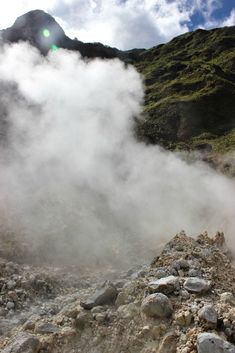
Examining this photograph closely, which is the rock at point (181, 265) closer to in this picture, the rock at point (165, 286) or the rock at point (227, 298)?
the rock at point (165, 286)

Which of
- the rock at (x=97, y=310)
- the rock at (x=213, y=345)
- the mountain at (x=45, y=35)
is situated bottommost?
the rock at (x=213, y=345)

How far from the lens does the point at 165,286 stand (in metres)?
8.38

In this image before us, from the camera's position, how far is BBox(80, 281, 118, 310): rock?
8781mm

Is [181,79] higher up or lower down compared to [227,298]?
higher up

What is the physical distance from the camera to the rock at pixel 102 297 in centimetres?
878

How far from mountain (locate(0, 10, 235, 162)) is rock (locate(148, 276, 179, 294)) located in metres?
24.3

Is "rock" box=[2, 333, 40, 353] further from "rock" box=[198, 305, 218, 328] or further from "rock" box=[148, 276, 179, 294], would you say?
"rock" box=[198, 305, 218, 328]

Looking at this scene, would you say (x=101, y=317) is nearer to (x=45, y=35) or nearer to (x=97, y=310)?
(x=97, y=310)

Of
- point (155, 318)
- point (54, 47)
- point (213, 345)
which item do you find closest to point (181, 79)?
point (54, 47)

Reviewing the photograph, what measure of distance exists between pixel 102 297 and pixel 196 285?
1860 mm

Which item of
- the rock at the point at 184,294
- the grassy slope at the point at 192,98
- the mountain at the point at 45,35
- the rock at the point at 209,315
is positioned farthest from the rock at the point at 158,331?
the mountain at the point at 45,35

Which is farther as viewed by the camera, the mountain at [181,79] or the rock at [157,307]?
the mountain at [181,79]

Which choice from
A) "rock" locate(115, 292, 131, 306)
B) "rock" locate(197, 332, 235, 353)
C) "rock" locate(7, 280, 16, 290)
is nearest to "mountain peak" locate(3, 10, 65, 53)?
"rock" locate(7, 280, 16, 290)

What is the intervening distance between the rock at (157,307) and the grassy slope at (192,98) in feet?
82.4
